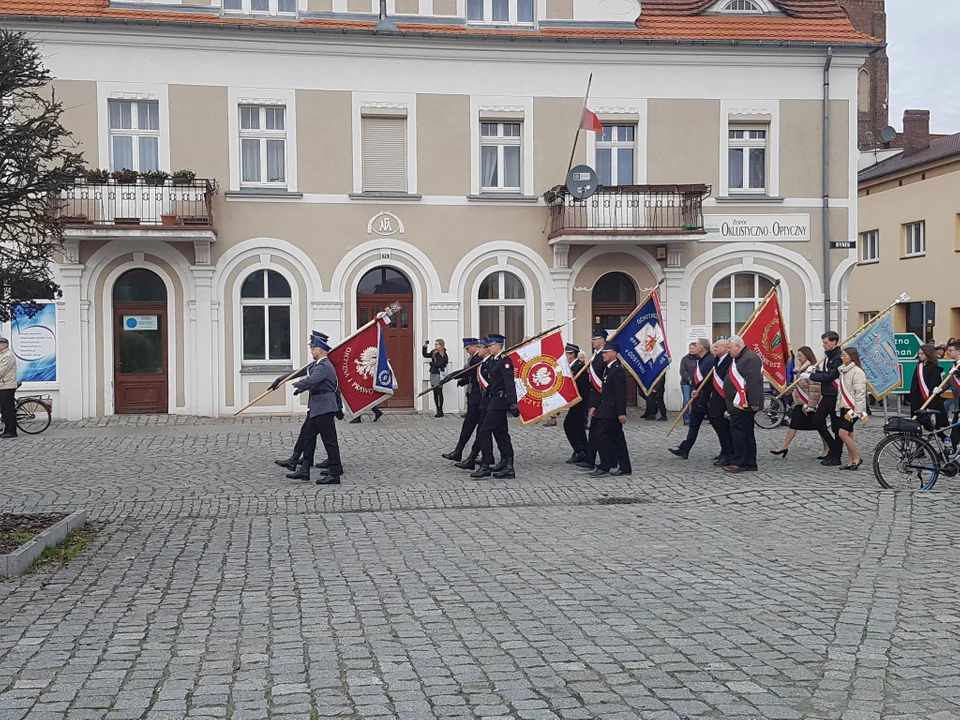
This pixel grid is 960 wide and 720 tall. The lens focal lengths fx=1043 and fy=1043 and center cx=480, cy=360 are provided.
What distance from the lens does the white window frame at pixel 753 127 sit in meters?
24.7

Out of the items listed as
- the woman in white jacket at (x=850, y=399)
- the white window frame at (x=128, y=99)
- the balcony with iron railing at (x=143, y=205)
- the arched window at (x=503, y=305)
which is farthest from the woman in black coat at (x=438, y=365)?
the woman in white jacket at (x=850, y=399)

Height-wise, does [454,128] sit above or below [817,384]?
above

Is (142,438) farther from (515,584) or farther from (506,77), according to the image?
(515,584)

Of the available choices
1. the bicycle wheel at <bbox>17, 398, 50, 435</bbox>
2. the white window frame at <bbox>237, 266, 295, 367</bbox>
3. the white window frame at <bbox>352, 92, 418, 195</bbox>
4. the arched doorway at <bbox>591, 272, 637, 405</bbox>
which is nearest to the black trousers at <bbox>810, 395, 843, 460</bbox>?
the arched doorway at <bbox>591, 272, 637, 405</bbox>

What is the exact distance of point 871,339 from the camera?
17.0 m

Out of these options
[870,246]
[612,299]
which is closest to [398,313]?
[612,299]

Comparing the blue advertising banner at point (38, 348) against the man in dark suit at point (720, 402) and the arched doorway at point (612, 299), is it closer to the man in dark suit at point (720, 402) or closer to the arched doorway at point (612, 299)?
the arched doorway at point (612, 299)

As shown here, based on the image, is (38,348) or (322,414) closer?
(322,414)

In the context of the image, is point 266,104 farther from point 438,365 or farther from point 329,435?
point 329,435

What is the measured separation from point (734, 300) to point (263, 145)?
11557 millimetres

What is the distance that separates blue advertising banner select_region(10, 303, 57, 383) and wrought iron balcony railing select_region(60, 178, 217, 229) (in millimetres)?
2246

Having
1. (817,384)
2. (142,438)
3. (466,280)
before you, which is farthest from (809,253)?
(142,438)

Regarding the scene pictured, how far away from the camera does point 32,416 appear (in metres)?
20.3

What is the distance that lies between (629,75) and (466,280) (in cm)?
615
